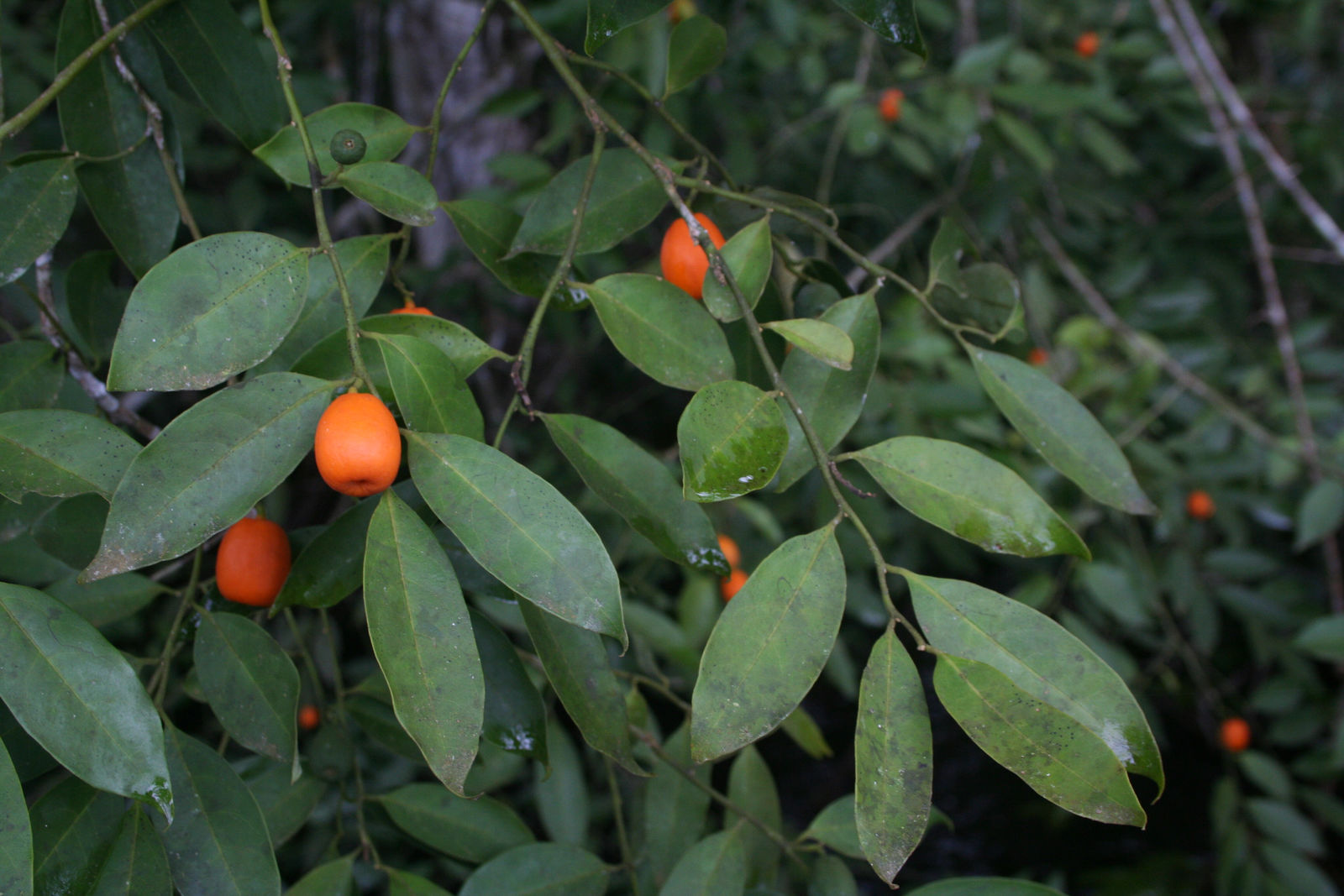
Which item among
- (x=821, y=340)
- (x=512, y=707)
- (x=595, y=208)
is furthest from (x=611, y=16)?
(x=512, y=707)

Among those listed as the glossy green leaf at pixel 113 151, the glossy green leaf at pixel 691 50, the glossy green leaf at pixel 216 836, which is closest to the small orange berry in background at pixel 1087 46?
the glossy green leaf at pixel 691 50

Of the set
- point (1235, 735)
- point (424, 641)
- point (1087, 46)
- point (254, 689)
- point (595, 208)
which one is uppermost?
point (595, 208)

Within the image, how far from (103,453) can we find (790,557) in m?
0.41

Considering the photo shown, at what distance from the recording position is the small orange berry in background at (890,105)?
5.95 feet

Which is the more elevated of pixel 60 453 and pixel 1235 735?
pixel 60 453

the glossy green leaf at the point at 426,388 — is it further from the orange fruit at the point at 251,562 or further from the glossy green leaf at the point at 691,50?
the glossy green leaf at the point at 691,50

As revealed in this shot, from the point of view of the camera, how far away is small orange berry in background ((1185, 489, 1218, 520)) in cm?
195

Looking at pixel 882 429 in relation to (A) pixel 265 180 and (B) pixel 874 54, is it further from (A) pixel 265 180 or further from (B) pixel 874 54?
(A) pixel 265 180

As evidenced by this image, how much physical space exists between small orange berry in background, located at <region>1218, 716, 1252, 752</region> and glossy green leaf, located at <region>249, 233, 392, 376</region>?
2194mm

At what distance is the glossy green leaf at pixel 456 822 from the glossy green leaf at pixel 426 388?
392 millimetres

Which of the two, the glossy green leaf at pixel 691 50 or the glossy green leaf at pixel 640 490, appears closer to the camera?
the glossy green leaf at pixel 640 490

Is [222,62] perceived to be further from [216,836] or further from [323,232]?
[216,836]

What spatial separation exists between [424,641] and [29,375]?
1.43 ft

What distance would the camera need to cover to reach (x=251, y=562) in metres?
0.61
